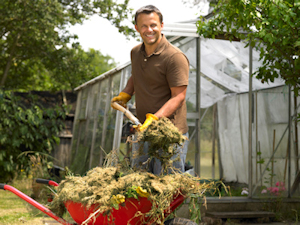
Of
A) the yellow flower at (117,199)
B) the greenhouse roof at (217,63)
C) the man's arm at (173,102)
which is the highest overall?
the greenhouse roof at (217,63)

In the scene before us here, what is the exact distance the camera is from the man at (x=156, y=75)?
8.31 feet

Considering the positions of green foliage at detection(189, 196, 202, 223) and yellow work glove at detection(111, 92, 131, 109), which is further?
yellow work glove at detection(111, 92, 131, 109)

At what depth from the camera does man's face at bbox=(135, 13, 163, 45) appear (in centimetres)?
260

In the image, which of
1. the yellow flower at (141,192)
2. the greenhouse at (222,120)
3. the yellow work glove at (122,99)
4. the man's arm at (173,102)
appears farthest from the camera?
the greenhouse at (222,120)

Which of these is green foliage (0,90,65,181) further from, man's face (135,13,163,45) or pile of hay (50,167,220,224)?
pile of hay (50,167,220,224)

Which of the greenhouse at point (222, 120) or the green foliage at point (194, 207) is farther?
the greenhouse at point (222, 120)

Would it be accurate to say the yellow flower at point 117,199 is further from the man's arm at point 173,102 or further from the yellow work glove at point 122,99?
the yellow work glove at point 122,99

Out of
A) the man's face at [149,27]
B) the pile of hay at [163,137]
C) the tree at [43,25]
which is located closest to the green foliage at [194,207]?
the pile of hay at [163,137]

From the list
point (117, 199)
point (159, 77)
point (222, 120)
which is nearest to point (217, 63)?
point (222, 120)

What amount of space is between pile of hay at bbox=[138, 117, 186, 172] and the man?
234mm

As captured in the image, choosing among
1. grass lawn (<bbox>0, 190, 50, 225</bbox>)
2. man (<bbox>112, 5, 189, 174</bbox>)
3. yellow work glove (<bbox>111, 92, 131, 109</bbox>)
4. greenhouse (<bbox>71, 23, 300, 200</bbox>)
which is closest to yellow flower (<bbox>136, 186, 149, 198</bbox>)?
man (<bbox>112, 5, 189, 174</bbox>)

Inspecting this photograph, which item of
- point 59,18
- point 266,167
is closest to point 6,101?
point 59,18

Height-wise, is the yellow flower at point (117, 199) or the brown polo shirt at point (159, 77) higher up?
the brown polo shirt at point (159, 77)

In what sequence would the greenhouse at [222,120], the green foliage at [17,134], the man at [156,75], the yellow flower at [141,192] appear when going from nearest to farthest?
the yellow flower at [141,192], the man at [156,75], the greenhouse at [222,120], the green foliage at [17,134]
